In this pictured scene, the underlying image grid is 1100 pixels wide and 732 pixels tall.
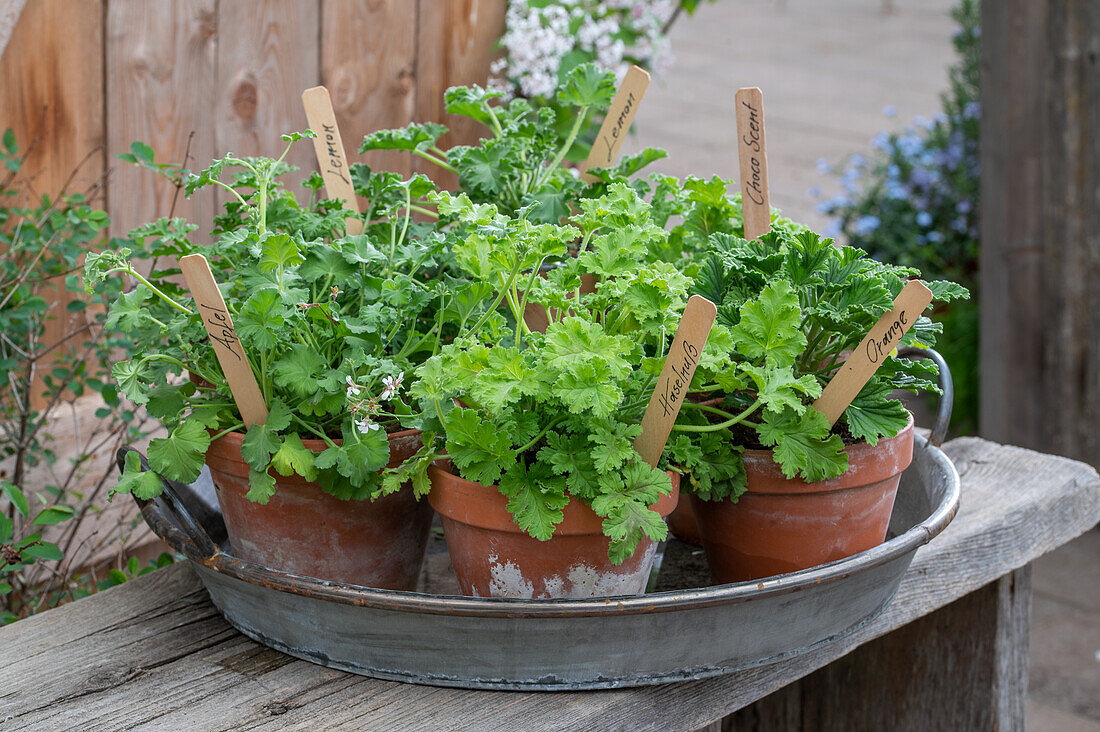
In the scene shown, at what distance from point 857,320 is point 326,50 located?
1594 mm

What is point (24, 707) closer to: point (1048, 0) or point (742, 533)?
point (742, 533)

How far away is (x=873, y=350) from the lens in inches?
35.4

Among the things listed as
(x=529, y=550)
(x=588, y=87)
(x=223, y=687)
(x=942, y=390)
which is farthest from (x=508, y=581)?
(x=588, y=87)

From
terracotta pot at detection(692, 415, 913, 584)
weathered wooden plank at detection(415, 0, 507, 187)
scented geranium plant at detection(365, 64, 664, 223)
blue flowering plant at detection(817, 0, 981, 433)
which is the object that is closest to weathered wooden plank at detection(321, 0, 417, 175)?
weathered wooden plank at detection(415, 0, 507, 187)

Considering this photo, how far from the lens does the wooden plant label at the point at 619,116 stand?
1192 mm

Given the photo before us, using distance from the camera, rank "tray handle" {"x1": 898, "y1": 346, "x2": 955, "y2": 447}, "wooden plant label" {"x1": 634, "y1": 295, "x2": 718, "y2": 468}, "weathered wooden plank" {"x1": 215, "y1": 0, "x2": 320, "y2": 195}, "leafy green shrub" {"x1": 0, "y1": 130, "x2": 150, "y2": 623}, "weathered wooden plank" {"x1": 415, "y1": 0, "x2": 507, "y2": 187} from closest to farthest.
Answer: "wooden plant label" {"x1": 634, "y1": 295, "x2": 718, "y2": 468} < "tray handle" {"x1": 898, "y1": 346, "x2": 955, "y2": 447} < "leafy green shrub" {"x1": 0, "y1": 130, "x2": 150, "y2": 623} < "weathered wooden plank" {"x1": 215, "y1": 0, "x2": 320, "y2": 195} < "weathered wooden plank" {"x1": 415, "y1": 0, "x2": 507, "y2": 187}

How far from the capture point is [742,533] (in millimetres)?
984

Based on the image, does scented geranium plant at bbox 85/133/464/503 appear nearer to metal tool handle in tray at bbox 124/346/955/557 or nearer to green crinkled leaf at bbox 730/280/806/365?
metal tool handle in tray at bbox 124/346/955/557

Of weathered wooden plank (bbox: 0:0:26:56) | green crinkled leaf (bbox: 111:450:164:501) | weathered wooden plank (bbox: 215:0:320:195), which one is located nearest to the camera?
green crinkled leaf (bbox: 111:450:164:501)

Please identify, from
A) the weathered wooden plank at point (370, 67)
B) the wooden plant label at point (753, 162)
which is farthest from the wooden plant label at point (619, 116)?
the weathered wooden plank at point (370, 67)

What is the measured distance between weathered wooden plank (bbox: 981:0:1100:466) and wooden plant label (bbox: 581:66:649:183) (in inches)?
71.1

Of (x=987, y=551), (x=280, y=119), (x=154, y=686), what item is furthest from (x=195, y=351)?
(x=280, y=119)

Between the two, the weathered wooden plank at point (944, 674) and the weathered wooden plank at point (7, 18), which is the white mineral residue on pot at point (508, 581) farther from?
the weathered wooden plank at point (7, 18)

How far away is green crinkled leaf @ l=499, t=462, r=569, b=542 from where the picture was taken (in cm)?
84
